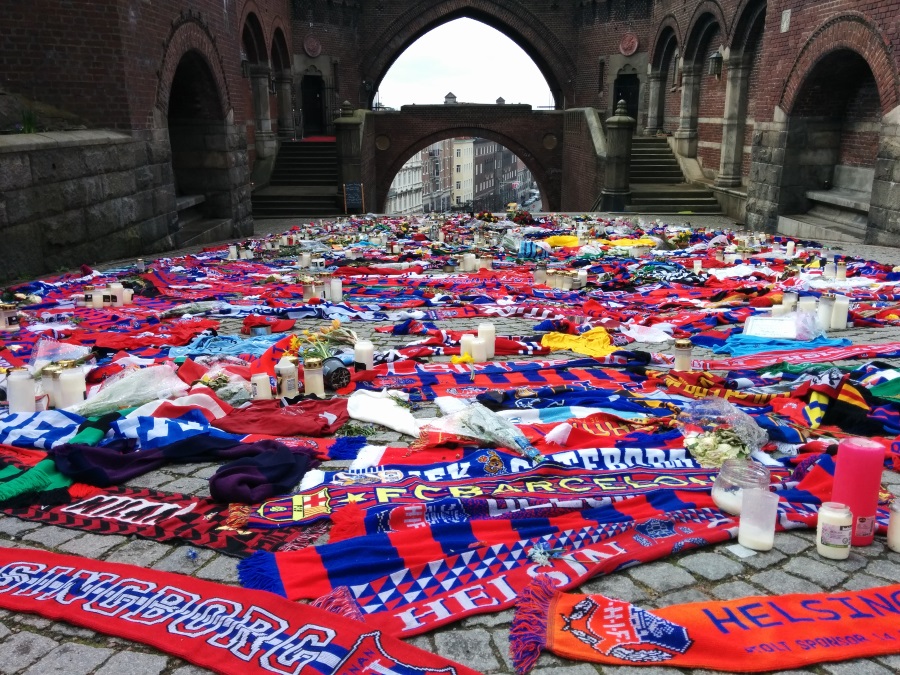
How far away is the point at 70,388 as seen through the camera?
4.62 meters

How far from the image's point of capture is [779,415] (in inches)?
171

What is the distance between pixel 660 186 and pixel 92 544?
18.6m

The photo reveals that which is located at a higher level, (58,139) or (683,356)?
(58,139)

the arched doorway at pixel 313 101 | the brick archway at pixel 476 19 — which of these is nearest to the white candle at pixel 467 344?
the arched doorway at pixel 313 101

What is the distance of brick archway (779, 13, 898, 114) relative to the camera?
11.1m

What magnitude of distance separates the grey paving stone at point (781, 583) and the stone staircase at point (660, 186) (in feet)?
52.9

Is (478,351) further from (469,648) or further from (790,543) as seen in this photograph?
(469,648)

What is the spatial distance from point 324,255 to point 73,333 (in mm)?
5354

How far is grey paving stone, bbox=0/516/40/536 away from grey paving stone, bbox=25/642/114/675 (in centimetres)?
→ 97

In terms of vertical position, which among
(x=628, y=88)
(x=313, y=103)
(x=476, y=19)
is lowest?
(x=313, y=103)

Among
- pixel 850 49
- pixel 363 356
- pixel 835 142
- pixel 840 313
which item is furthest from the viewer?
pixel 835 142

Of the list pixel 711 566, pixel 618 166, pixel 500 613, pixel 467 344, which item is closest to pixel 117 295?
pixel 467 344

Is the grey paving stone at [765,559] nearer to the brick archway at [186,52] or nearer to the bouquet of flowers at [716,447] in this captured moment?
the bouquet of flowers at [716,447]

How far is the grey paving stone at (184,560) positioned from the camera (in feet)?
9.72
